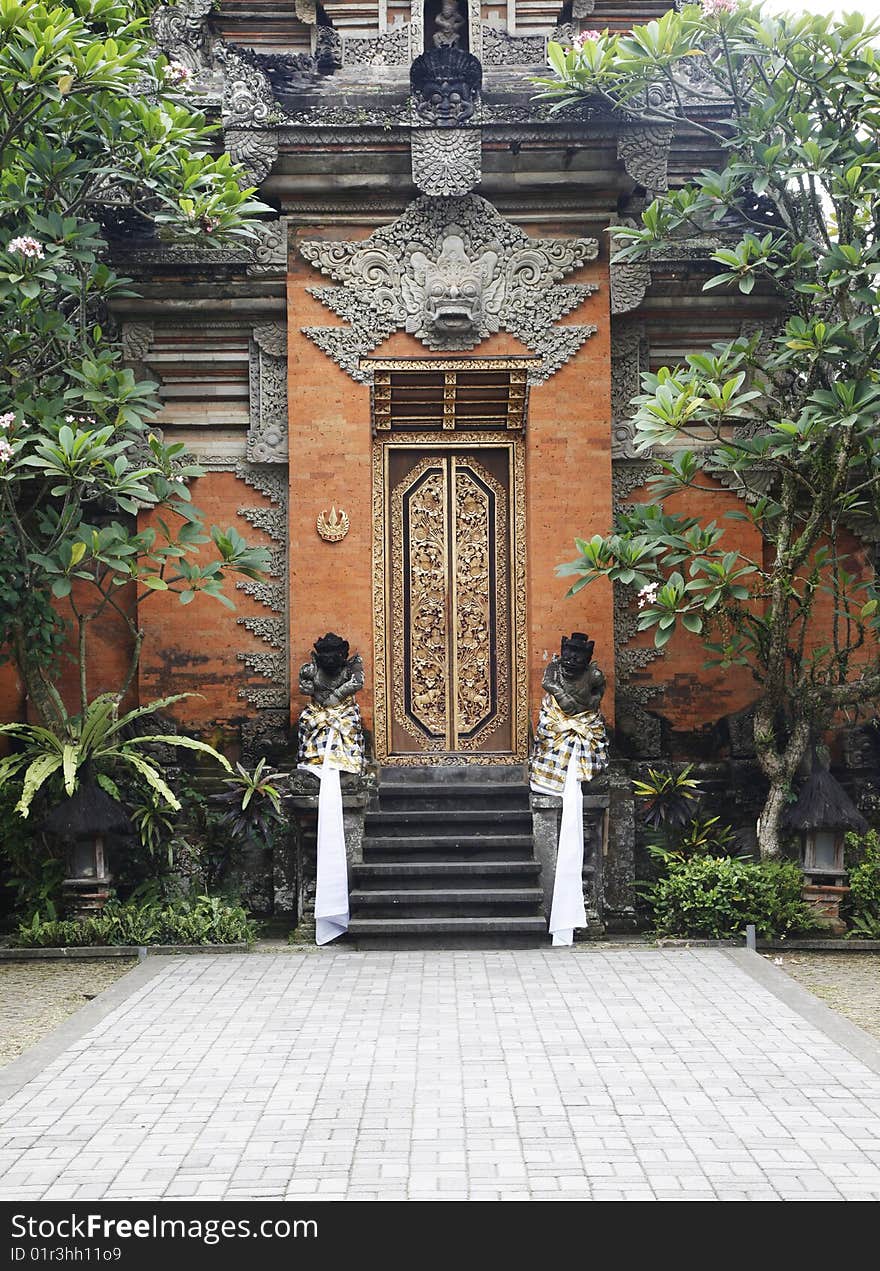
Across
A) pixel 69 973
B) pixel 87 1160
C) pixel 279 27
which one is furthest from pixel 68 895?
pixel 279 27

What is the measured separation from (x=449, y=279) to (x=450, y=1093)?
6418mm

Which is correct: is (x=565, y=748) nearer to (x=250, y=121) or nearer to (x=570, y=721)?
(x=570, y=721)

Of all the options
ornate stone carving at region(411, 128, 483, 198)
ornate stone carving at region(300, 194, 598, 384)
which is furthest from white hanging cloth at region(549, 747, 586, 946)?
ornate stone carving at region(411, 128, 483, 198)

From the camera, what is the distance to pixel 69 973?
829cm

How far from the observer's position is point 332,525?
994cm

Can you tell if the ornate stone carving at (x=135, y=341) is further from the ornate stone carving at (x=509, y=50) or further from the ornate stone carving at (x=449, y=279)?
the ornate stone carving at (x=509, y=50)

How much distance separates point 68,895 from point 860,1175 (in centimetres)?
605

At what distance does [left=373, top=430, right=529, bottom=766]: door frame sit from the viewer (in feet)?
33.4

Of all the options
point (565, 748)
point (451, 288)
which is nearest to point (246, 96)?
point (451, 288)

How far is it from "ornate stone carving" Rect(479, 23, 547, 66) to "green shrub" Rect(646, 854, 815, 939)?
655 centimetres

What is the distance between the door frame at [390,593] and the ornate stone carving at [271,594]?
73 centimetres

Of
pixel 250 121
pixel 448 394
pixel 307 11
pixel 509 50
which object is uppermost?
pixel 307 11

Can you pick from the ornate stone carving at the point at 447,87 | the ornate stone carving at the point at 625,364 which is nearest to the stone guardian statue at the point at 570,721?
the ornate stone carving at the point at 625,364

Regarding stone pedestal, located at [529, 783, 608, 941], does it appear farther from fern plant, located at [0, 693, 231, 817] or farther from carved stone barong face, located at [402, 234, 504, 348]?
carved stone barong face, located at [402, 234, 504, 348]
